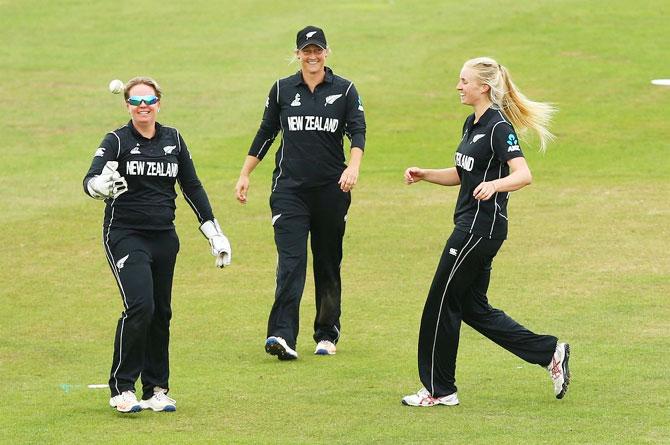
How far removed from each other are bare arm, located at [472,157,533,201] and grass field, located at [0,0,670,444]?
137 centimetres

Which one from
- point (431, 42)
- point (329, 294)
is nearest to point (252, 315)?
point (329, 294)

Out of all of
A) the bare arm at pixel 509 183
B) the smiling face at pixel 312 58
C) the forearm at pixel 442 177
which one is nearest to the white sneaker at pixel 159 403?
the forearm at pixel 442 177

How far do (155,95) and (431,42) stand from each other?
2139 cm

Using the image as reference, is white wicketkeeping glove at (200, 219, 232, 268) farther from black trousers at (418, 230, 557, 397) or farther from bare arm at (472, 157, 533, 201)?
bare arm at (472, 157, 533, 201)

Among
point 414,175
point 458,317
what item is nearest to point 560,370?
point 458,317

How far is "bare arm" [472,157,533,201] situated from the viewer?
8562 millimetres

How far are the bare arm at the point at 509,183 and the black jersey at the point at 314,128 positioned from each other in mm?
2481

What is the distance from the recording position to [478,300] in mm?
9258

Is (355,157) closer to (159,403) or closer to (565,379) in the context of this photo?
(565,379)

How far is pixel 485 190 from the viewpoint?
855cm

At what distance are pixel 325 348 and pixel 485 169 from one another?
8.77 ft

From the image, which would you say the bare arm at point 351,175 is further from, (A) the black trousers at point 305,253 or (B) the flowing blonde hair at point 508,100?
(B) the flowing blonde hair at point 508,100

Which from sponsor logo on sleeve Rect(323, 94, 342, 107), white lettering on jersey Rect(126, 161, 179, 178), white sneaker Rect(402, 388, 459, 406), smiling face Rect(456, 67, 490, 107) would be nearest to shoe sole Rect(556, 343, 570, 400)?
white sneaker Rect(402, 388, 459, 406)

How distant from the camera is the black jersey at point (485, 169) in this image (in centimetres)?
888
